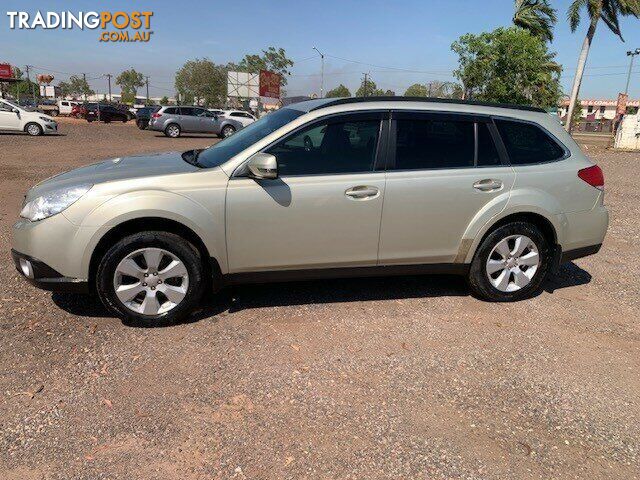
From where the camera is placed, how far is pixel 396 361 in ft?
11.2

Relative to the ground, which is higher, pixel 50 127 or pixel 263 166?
pixel 263 166

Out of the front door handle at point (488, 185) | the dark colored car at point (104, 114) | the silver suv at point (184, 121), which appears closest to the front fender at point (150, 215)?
the front door handle at point (488, 185)

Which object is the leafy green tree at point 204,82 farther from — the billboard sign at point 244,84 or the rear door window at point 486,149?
the rear door window at point 486,149

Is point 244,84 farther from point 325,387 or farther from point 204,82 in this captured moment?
point 325,387

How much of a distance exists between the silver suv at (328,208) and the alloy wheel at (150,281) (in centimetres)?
1

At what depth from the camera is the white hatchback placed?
19844 mm

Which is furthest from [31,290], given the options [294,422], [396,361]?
[396,361]

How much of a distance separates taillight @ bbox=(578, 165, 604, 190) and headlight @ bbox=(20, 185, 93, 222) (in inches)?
162

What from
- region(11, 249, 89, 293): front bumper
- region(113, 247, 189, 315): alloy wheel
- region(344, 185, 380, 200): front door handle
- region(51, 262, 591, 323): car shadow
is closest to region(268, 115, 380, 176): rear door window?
region(344, 185, 380, 200): front door handle

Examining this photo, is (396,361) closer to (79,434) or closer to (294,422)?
(294,422)

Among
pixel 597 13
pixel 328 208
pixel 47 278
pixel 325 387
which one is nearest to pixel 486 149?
pixel 328 208

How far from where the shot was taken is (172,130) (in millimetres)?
25703

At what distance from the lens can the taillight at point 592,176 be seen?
441 centimetres

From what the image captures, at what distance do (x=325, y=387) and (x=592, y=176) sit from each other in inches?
125
